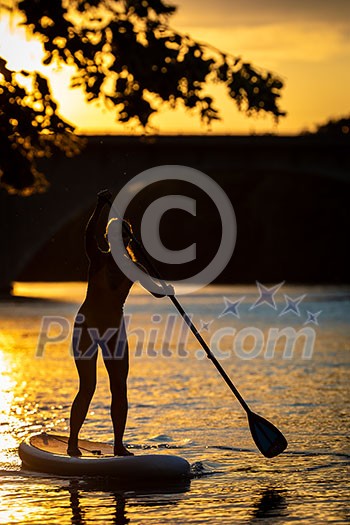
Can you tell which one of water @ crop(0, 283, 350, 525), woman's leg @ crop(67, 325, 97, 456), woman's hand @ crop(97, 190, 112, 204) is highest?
woman's hand @ crop(97, 190, 112, 204)

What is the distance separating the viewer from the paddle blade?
11964 mm

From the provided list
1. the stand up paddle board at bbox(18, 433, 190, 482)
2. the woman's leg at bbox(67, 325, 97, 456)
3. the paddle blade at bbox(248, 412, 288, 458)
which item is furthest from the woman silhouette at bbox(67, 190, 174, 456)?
the paddle blade at bbox(248, 412, 288, 458)

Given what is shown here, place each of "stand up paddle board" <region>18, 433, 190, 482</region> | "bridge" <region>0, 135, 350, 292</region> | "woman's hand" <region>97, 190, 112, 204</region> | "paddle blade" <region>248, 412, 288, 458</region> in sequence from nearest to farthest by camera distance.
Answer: "stand up paddle board" <region>18, 433, 190, 482</region> < "woman's hand" <region>97, 190, 112, 204</region> < "paddle blade" <region>248, 412, 288, 458</region> < "bridge" <region>0, 135, 350, 292</region>

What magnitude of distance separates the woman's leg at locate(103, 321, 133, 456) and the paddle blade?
1.21 m

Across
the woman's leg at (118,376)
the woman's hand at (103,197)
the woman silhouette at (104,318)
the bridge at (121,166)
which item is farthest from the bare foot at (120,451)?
the bridge at (121,166)

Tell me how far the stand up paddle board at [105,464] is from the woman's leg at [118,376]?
25 cm

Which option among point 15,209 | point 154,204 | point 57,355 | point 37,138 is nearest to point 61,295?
point 15,209

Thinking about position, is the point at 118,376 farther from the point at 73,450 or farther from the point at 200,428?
the point at 200,428

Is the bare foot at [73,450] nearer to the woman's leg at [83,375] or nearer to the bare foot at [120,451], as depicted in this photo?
the woman's leg at [83,375]

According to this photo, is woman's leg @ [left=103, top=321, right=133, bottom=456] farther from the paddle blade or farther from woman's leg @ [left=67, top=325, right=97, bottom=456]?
the paddle blade

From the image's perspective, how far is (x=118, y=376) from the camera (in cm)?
1145

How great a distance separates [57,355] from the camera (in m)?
27.3

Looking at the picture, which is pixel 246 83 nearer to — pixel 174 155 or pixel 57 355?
pixel 57 355

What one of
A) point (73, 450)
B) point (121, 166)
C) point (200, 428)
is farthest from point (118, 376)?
point (121, 166)
